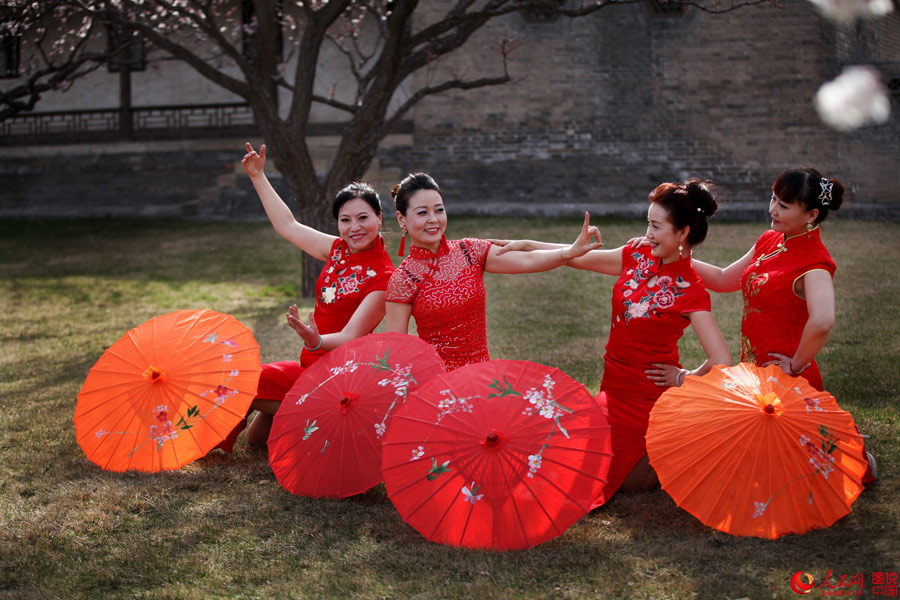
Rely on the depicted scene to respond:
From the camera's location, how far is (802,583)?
277 cm

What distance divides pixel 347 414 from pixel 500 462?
2.81ft

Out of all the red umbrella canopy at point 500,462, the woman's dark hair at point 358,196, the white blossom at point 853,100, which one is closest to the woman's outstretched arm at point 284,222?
the woman's dark hair at point 358,196

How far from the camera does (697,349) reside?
21.2 feet

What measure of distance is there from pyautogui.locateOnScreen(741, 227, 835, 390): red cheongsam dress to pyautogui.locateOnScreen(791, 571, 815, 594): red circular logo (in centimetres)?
111

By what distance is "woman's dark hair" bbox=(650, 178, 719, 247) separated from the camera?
3.60 meters

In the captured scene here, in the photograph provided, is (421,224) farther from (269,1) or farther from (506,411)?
(269,1)

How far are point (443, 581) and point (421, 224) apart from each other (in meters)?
1.72

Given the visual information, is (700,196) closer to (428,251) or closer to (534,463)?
(428,251)

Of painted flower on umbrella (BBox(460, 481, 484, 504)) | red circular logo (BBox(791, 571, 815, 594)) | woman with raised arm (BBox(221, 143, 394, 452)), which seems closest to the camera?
red circular logo (BBox(791, 571, 815, 594))

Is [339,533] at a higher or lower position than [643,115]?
lower

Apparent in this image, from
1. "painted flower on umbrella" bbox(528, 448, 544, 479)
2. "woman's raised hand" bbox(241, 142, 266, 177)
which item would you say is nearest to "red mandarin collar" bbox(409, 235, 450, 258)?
"woman's raised hand" bbox(241, 142, 266, 177)

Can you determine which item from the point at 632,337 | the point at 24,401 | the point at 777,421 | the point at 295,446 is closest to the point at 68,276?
the point at 24,401

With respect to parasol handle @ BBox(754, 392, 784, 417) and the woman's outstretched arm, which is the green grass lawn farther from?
the woman's outstretched arm

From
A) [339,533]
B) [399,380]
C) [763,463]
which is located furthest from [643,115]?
[339,533]
